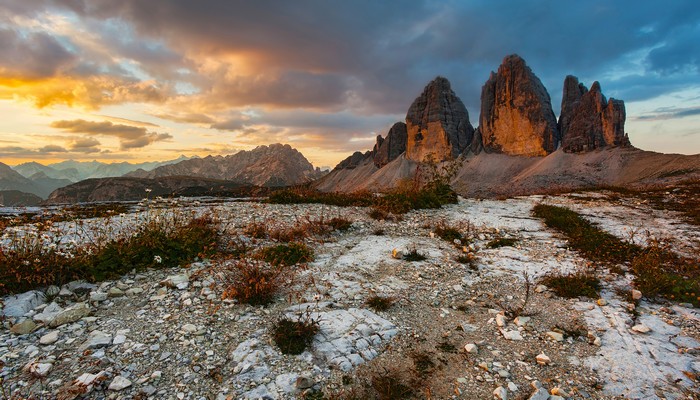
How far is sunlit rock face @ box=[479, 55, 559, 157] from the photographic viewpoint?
14462 cm

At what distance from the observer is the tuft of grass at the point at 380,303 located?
6.52 m

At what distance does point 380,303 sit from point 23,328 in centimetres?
617

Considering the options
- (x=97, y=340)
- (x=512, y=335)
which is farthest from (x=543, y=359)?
(x=97, y=340)

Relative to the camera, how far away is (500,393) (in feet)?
14.0

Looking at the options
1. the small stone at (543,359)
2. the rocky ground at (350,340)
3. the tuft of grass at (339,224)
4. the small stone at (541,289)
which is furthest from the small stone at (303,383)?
the tuft of grass at (339,224)

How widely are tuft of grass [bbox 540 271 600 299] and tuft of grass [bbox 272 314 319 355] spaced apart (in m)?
5.82

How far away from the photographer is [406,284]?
25.7ft

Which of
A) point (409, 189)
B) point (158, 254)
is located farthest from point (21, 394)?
point (409, 189)

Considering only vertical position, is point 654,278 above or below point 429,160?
below

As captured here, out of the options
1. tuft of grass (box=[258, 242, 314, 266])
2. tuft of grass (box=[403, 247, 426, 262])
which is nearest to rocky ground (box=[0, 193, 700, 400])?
tuft of grass (box=[258, 242, 314, 266])

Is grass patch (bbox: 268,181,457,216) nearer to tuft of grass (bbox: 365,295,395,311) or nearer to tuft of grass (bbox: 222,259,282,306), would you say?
tuft of grass (bbox: 365,295,395,311)

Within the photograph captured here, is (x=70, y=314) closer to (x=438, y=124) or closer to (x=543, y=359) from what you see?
(x=543, y=359)

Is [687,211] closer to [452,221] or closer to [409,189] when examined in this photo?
[452,221]

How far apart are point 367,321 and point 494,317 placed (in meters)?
2.62
